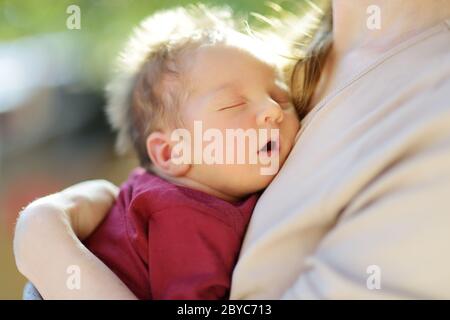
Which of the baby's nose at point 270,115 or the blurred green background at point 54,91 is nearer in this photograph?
the baby's nose at point 270,115

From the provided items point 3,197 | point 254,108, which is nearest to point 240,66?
point 254,108

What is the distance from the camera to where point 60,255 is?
3.31 ft

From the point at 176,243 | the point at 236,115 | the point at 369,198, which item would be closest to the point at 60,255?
the point at 176,243

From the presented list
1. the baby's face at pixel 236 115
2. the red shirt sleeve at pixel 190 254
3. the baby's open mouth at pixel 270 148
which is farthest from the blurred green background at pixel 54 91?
the red shirt sleeve at pixel 190 254

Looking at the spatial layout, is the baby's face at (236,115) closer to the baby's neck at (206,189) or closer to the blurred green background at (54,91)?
the baby's neck at (206,189)

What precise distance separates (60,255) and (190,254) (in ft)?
0.65

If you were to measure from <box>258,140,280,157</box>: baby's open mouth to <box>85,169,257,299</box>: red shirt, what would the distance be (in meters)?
0.08

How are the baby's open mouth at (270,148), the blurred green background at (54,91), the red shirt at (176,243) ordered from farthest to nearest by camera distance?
the blurred green background at (54,91)
the baby's open mouth at (270,148)
the red shirt at (176,243)

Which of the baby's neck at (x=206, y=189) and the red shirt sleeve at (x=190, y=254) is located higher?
the baby's neck at (x=206, y=189)

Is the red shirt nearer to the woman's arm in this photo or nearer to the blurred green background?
the woman's arm

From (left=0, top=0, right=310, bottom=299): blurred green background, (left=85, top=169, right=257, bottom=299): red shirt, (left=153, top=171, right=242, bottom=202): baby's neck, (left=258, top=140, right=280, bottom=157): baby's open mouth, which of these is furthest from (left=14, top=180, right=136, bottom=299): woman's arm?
(left=0, top=0, right=310, bottom=299): blurred green background

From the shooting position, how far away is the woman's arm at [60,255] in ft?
3.17

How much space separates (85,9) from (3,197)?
924 millimetres
